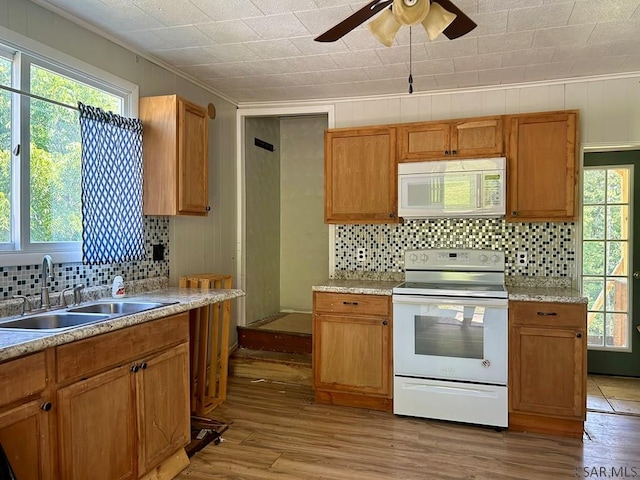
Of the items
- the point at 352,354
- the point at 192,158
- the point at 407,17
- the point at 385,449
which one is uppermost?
the point at 407,17

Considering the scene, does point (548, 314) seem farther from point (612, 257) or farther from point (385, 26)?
point (385, 26)

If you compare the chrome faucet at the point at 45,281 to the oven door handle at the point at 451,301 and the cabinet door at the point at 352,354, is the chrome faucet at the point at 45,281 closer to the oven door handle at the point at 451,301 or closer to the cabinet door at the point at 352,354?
the cabinet door at the point at 352,354

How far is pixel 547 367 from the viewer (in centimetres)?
295

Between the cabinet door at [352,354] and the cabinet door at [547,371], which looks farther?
the cabinet door at [352,354]

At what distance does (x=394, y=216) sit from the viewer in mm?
3551

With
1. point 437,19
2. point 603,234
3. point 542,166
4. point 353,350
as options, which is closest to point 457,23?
point 437,19

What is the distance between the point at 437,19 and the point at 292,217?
11.6ft

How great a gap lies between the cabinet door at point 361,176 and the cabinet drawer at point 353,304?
0.64 metres

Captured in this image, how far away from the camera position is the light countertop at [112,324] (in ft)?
5.13

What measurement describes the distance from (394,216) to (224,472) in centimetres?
209

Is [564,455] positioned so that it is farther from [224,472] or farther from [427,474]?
[224,472]

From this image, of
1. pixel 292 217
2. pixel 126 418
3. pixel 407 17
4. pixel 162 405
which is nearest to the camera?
pixel 407 17

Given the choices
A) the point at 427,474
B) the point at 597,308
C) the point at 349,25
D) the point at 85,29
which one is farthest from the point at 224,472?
the point at 597,308

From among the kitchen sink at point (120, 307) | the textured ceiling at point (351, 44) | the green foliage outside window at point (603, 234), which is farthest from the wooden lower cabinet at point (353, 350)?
the green foliage outside window at point (603, 234)
